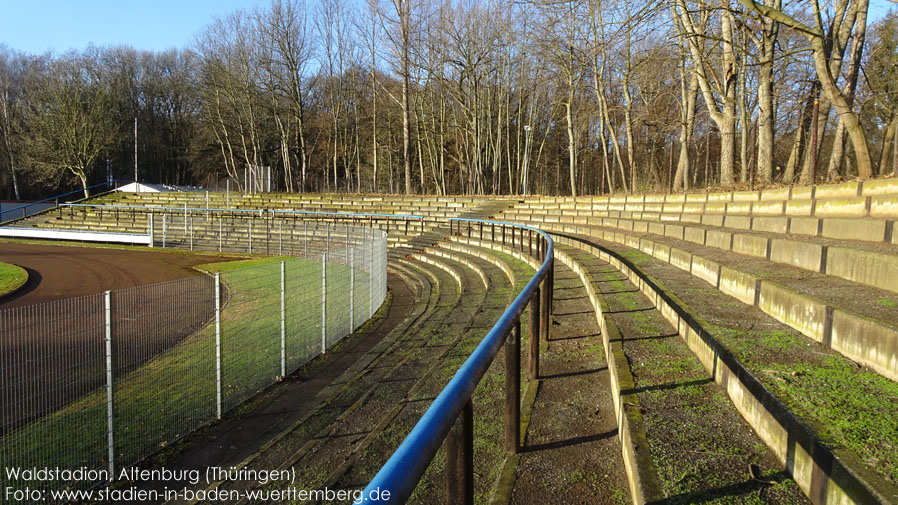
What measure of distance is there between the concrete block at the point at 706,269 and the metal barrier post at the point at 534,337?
9.26ft

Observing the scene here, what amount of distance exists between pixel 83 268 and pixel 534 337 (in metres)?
21.9

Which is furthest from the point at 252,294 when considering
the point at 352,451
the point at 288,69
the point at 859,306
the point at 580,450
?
the point at 288,69

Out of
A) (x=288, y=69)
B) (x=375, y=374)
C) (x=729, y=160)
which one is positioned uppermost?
(x=288, y=69)

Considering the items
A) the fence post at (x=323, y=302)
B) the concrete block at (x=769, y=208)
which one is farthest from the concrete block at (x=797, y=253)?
the fence post at (x=323, y=302)

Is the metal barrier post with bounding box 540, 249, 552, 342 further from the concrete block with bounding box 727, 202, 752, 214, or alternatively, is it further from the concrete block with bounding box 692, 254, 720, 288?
the concrete block with bounding box 727, 202, 752, 214

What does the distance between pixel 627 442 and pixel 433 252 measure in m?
16.4

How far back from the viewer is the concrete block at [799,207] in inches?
312

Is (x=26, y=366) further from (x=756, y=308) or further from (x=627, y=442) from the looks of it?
(x=756, y=308)

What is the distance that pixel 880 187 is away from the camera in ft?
22.3

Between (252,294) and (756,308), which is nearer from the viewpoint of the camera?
(756,308)

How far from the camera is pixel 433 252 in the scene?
18938 millimetres

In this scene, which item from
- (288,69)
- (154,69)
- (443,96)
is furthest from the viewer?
(154,69)

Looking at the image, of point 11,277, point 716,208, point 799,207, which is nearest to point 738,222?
point 799,207

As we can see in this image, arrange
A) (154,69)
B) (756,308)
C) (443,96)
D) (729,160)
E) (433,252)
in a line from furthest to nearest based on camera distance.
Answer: (154,69), (443,96), (433,252), (729,160), (756,308)
